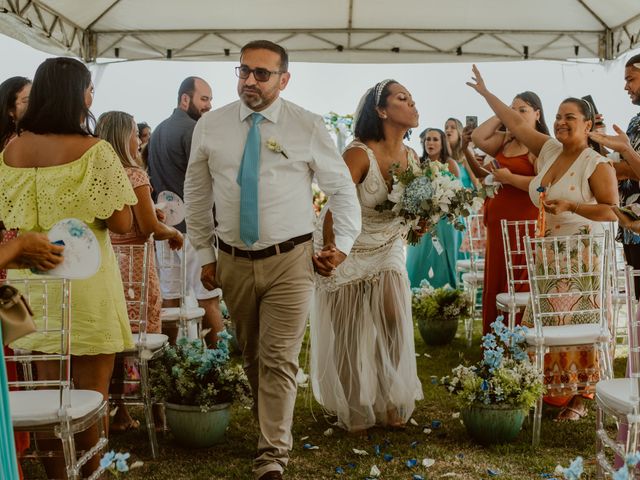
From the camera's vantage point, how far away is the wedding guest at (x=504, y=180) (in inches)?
219

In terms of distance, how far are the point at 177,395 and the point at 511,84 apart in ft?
30.1

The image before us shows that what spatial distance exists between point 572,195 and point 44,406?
3182mm

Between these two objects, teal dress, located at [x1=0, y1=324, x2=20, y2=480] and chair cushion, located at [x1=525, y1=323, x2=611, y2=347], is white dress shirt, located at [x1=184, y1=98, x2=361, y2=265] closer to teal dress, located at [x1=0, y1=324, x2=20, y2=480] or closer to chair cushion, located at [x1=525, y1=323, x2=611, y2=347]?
chair cushion, located at [x1=525, y1=323, x2=611, y2=347]

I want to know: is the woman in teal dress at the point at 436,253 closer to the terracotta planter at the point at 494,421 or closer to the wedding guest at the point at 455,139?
the wedding guest at the point at 455,139

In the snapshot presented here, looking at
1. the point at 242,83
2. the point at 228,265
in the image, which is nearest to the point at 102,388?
the point at 228,265

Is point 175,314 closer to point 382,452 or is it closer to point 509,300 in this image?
point 382,452

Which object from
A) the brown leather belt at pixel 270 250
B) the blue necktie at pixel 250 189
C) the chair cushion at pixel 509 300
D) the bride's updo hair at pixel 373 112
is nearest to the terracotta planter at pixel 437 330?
the chair cushion at pixel 509 300

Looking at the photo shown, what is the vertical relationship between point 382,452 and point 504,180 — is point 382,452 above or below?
below

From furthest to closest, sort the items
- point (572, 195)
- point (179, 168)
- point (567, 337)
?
point (179, 168) < point (572, 195) < point (567, 337)

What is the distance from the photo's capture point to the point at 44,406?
2.86 m

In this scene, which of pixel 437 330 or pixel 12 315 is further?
pixel 437 330

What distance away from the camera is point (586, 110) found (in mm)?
4723

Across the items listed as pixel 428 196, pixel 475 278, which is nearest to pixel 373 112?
pixel 428 196

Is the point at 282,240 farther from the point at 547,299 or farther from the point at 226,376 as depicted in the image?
the point at 547,299
